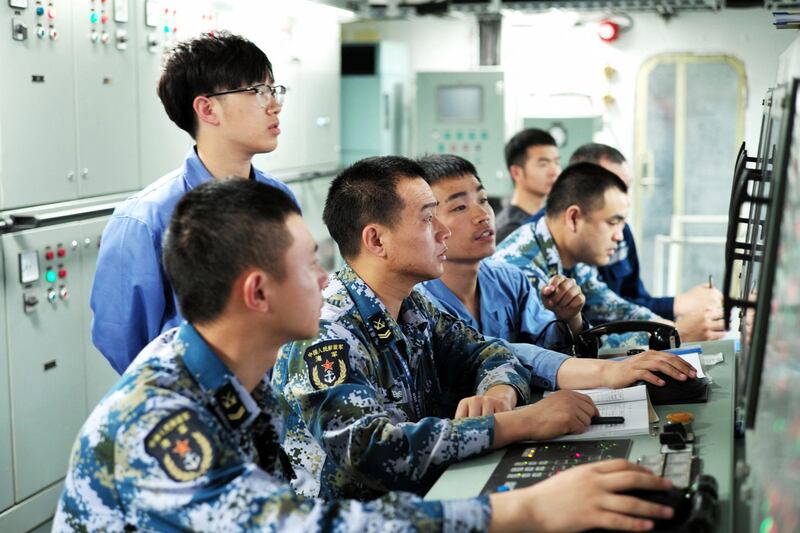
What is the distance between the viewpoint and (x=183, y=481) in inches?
53.0

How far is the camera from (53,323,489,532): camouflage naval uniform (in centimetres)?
135

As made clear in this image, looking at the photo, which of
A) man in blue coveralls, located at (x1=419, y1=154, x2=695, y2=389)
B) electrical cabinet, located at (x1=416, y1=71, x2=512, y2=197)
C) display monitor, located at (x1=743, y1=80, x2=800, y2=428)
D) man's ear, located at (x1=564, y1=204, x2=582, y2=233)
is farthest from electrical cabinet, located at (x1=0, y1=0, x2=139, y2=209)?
electrical cabinet, located at (x1=416, y1=71, x2=512, y2=197)

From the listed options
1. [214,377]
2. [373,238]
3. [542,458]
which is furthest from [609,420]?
[214,377]

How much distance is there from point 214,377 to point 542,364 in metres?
1.28

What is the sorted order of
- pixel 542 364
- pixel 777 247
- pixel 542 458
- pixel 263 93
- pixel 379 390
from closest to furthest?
pixel 777 247 → pixel 542 458 → pixel 379 390 → pixel 542 364 → pixel 263 93

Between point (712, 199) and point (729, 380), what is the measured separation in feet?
17.1

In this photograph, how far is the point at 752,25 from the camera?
23.4 feet

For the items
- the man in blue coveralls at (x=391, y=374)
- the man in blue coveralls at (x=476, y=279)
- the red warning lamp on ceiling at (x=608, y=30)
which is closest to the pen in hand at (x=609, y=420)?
the man in blue coveralls at (x=391, y=374)

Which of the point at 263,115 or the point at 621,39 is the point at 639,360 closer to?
the point at 263,115

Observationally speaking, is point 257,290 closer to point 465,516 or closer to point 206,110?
point 465,516

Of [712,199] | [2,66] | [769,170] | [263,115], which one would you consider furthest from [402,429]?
[712,199]

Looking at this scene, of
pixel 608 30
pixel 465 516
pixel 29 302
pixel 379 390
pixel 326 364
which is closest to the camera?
pixel 465 516

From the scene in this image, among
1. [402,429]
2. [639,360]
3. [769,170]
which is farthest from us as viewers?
[639,360]

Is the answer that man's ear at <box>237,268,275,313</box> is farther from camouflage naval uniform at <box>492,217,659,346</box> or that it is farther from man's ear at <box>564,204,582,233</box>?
man's ear at <box>564,204,582,233</box>
